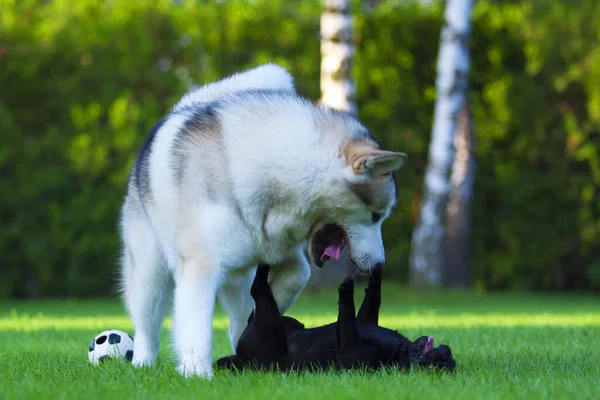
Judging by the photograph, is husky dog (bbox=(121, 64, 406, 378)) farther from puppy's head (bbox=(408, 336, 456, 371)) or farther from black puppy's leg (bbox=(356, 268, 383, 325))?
puppy's head (bbox=(408, 336, 456, 371))

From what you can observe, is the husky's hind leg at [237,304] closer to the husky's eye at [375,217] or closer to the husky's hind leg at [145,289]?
the husky's hind leg at [145,289]

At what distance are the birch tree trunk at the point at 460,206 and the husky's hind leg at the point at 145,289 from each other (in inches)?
323

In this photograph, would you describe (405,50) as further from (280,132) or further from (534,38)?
(280,132)

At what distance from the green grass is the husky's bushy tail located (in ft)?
4.81

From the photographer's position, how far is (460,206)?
13242 millimetres

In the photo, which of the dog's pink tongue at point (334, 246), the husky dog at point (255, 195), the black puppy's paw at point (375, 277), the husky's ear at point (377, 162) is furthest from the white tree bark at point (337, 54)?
the husky's ear at point (377, 162)

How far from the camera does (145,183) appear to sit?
5215mm

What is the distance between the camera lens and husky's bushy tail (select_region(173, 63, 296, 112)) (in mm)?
5723

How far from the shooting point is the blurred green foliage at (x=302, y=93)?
12031 mm

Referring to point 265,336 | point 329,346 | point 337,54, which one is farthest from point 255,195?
point 337,54

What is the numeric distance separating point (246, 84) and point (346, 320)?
1.74m

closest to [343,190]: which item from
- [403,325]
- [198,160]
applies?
[198,160]

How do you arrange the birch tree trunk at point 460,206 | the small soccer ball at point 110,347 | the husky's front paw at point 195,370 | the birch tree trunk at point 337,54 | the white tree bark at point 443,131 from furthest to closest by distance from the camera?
the birch tree trunk at point 460,206 → the white tree bark at point 443,131 → the birch tree trunk at point 337,54 → the small soccer ball at point 110,347 → the husky's front paw at point 195,370

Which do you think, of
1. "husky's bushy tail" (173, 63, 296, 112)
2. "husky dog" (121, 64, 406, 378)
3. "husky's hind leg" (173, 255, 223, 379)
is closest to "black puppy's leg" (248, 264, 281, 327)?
"husky dog" (121, 64, 406, 378)
